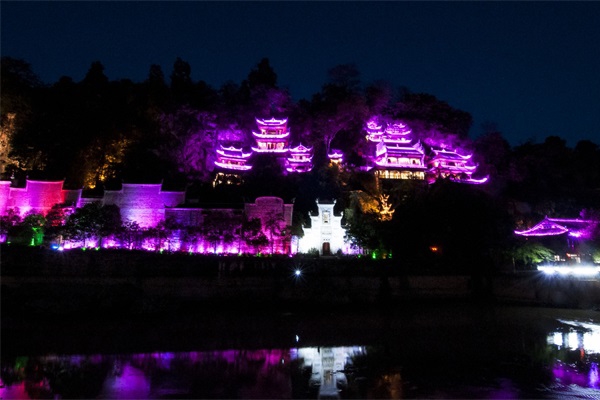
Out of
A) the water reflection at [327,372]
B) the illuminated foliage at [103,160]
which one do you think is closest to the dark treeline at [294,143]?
the illuminated foliage at [103,160]

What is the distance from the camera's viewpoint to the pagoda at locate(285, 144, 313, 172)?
44188 millimetres

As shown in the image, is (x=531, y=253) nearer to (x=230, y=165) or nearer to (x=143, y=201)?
(x=230, y=165)

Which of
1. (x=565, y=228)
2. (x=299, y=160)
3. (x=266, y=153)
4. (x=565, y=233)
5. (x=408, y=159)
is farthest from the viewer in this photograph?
(x=266, y=153)

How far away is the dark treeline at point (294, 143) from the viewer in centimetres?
3534

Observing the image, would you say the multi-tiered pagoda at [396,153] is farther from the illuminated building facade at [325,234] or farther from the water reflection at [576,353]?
the water reflection at [576,353]

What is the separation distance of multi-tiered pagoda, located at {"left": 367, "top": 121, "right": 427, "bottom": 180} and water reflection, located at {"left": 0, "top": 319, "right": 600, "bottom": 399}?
1019 inches

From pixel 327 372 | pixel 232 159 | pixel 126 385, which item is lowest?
pixel 126 385

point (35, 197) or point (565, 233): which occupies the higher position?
point (35, 197)

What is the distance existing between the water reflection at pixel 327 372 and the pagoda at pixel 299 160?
26.8 meters

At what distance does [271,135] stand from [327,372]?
32881mm

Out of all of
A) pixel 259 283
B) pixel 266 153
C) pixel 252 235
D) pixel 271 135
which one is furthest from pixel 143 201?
pixel 271 135

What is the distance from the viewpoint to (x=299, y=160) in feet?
145

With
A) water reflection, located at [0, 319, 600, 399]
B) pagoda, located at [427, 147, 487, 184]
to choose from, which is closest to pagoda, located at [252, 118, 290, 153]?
pagoda, located at [427, 147, 487, 184]

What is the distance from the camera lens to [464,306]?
1146 inches
